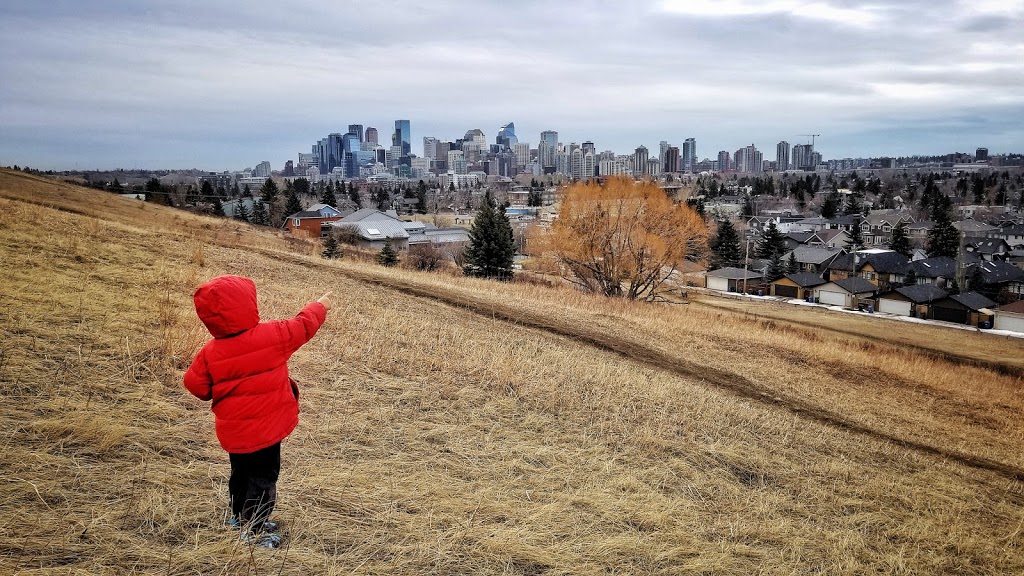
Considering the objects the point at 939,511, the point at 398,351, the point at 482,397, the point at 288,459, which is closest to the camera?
the point at 288,459

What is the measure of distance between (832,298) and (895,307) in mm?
5083

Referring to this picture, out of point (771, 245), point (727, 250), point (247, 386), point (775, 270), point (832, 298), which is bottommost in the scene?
point (832, 298)

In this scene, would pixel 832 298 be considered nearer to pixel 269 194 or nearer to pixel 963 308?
pixel 963 308

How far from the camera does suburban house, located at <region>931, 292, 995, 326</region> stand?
44.5 m

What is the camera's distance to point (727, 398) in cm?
930

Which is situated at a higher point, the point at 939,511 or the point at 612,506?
the point at 612,506

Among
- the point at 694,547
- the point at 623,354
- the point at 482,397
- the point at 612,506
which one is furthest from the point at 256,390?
the point at 623,354

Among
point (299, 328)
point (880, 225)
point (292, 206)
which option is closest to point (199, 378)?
point (299, 328)

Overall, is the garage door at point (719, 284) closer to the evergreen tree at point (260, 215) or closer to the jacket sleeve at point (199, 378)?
the evergreen tree at point (260, 215)

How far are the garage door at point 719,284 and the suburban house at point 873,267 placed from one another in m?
10.3

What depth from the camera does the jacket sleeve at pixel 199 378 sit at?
3.51 m

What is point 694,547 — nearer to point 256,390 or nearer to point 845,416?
point 256,390

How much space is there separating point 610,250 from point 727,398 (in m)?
21.4

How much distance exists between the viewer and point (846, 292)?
52.6m
